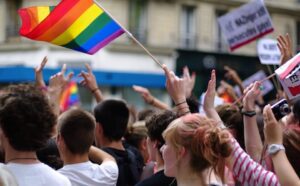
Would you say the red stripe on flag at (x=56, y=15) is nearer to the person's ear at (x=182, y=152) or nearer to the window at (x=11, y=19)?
the person's ear at (x=182, y=152)

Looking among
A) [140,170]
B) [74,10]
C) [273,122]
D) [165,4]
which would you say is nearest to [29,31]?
[74,10]

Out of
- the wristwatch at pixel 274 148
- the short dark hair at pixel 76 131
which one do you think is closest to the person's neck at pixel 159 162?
the short dark hair at pixel 76 131

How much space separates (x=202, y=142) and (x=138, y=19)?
2054 cm

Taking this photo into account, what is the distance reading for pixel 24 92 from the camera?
295 cm

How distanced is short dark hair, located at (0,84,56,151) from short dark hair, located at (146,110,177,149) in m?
0.97

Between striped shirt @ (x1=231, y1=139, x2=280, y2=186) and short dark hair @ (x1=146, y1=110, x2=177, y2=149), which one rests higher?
short dark hair @ (x1=146, y1=110, x2=177, y2=149)

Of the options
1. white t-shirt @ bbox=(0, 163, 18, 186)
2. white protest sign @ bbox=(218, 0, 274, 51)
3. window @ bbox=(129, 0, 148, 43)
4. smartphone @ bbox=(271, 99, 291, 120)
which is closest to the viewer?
white t-shirt @ bbox=(0, 163, 18, 186)

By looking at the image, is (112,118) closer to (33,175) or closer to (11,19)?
(33,175)

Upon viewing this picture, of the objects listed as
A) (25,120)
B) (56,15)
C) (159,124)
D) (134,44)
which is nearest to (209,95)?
(159,124)

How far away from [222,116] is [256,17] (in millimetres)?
3271

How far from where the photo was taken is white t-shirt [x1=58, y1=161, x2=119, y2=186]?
3561 millimetres

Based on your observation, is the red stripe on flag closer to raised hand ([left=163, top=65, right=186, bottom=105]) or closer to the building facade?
raised hand ([left=163, top=65, right=186, bottom=105])

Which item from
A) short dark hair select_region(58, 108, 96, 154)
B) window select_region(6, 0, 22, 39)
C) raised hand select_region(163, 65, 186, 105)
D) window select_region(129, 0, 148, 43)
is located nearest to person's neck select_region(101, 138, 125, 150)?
short dark hair select_region(58, 108, 96, 154)

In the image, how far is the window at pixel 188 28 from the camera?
78.5 ft
